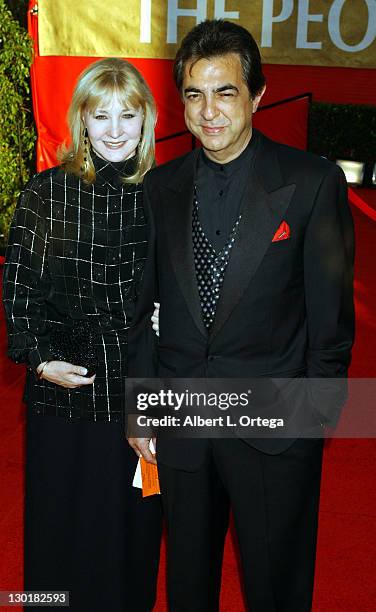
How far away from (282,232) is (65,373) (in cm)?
73

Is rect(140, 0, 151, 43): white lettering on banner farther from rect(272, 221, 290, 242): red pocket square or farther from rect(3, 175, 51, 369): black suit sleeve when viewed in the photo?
rect(272, 221, 290, 242): red pocket square

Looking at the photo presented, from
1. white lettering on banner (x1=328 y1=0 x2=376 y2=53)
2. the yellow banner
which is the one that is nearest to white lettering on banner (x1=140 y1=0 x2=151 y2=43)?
the yellow banner

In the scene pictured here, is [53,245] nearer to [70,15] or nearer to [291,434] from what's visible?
[291,434]

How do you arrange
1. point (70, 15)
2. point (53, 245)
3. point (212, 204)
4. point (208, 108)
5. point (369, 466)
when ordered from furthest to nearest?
point (70, 15), point (369, 466), point (53, 245), point (212, 204), point (208, 108)

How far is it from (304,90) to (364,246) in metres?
2.66

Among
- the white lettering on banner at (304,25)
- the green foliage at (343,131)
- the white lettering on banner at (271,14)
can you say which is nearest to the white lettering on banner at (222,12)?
the white lettering on banner at (271,14)

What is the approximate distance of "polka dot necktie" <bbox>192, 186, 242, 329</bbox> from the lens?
209 cm

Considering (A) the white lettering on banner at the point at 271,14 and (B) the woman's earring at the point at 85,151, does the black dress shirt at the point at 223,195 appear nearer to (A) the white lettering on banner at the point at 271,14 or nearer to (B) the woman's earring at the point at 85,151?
(B) the woman's earring at the point at 85,151

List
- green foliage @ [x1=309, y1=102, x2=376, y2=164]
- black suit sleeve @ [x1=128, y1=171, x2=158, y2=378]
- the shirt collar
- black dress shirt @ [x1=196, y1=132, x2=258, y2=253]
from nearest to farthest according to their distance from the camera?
black dress shirt @ [x1=196, y1=132, x2=258, y2=253] < black suit sleeve @ [x1=128, y1=171, x2=158, y2=378] < the shirt collar < green foliage @ [x1=309, y1=102, x2=376, y2=164]

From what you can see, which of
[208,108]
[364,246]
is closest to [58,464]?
[208,108]

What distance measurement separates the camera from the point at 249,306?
6.74ft

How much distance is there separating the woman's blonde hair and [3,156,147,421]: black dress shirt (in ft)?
0.10

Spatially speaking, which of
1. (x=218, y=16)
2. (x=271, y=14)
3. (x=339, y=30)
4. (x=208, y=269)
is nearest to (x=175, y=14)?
(x=218, y=16)

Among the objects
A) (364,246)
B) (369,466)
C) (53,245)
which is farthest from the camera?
(364,246)
